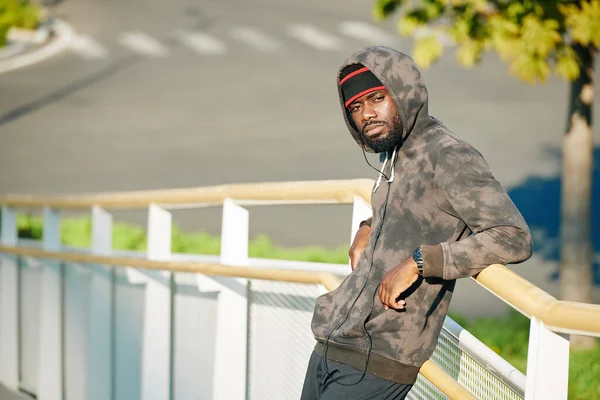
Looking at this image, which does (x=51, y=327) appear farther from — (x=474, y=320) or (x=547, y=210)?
(x=547, y=210)

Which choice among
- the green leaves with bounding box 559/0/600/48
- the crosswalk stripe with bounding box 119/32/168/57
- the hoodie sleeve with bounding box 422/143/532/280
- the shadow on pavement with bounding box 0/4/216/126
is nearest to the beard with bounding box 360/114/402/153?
the hoodie sleeve with bounding box 422/143/532/280

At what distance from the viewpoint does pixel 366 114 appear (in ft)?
9.50

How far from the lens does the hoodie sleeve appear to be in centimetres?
257

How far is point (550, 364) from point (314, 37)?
24.4 metres

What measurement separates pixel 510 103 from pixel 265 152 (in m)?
4.99

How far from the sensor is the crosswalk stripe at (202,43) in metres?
26.7

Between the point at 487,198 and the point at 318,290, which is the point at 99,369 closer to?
the point at 318,290

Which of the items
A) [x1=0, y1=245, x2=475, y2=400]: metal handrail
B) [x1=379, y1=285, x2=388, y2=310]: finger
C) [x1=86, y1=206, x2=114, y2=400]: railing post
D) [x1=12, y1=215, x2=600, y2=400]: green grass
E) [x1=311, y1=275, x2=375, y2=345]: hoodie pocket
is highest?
[x1=379, y1=285, x2=388, y2=310]: finger

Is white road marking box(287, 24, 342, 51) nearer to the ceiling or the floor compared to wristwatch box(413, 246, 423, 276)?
nearer to the ceiling

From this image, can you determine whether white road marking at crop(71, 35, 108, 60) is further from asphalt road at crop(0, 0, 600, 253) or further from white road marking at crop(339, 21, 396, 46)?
white road marking at crop(339, 21, 396, 46)

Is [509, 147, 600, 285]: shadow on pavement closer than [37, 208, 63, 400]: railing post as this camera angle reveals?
No

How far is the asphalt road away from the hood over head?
1051 centimetres

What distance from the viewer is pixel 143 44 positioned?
28.2 metres

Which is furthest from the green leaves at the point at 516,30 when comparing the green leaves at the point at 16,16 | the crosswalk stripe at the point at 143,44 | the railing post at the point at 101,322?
the green leaves at the point at 16,16
